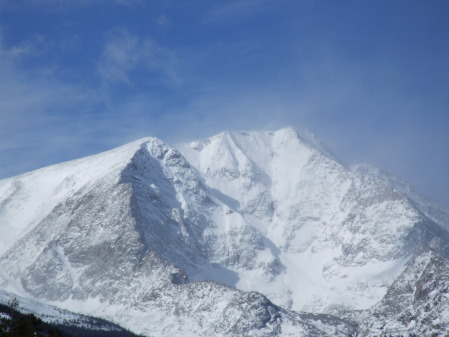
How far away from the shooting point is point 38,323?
10938 centimetres

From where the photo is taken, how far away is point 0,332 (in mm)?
106188

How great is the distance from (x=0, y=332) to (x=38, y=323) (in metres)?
6.15
